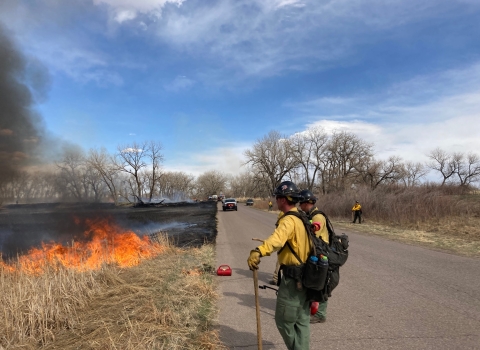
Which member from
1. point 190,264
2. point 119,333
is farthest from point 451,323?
point 190,264

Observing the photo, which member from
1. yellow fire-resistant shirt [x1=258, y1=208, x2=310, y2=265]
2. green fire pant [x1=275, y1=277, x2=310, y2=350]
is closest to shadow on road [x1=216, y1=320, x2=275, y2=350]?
green fire pant [x1=275, y1=277, x2=310, y2=350]

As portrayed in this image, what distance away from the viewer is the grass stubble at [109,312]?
3.46 meters

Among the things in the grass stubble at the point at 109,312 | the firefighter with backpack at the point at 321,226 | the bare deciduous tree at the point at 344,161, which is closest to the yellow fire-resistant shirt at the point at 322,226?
the firefighter with backpack at the point at 321,226

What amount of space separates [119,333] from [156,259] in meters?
4.38

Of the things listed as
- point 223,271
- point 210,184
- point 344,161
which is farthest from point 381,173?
point 210,184

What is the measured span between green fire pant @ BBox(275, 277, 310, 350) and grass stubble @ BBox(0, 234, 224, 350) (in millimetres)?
1059

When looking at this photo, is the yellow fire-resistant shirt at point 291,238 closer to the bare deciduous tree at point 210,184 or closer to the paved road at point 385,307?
the paved road at point 385,307

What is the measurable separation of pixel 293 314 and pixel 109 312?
2.84 metres

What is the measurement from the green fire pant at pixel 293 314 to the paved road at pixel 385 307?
83 cm

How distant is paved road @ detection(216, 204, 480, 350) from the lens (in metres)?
3.51

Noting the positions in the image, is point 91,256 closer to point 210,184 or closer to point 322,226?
point 322,226

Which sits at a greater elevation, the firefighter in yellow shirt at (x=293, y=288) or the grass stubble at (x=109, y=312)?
the firefighter in yellow shirt at (x=293, y=288)

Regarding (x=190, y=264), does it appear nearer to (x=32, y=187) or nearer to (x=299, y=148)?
(x=32, y=187)

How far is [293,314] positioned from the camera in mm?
2701
